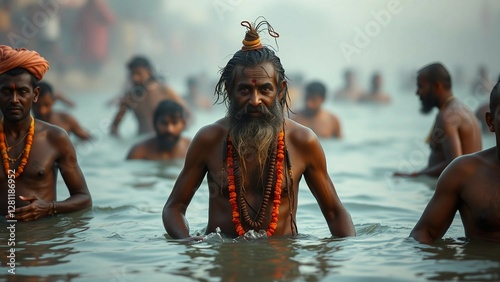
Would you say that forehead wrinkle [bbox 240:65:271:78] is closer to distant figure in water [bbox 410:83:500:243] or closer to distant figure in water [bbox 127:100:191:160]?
distant figure in water [bbox 410:83:500:243]

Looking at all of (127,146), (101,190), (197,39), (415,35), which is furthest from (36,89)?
(415,35)

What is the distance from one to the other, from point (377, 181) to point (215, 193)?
4.87m

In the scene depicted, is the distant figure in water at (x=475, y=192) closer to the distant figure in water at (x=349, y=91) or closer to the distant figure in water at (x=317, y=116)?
the distant figure in water at (x=317, y=116)

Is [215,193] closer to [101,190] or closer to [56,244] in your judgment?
[56,244]

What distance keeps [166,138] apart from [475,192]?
6624mm

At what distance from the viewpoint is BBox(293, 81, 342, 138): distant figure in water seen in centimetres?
1425

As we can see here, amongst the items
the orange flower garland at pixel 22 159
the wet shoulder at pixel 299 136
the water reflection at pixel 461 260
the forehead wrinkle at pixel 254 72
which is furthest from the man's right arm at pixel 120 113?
the water reflection at pixel 461 260

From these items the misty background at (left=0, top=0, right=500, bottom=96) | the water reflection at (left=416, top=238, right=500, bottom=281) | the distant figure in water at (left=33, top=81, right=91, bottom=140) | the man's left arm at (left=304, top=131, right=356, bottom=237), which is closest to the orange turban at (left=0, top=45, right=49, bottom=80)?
the man's left arm at (left=304, top=131, right=356, bottom=237)

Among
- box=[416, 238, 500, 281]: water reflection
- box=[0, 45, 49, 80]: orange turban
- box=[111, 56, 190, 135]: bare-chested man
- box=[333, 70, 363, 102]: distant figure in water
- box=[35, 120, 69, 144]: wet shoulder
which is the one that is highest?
box=[333, 70, 363, 102]: distant figure in water

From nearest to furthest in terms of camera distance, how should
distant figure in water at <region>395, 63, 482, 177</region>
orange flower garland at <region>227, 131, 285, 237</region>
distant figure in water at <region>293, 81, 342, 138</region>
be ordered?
orange flower garland at <region>227, 131, 285, 237</region> → distant figure in water at <region>395, 63, 482, 177</region> → distant figure in water at <region>293, 81, 342, 138</region>

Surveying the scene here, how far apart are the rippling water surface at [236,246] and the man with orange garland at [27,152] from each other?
149mm

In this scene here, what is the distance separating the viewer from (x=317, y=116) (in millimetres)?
14484

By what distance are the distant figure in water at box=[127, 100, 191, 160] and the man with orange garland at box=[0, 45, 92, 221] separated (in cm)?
412

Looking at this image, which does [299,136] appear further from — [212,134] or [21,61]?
[21,61]
